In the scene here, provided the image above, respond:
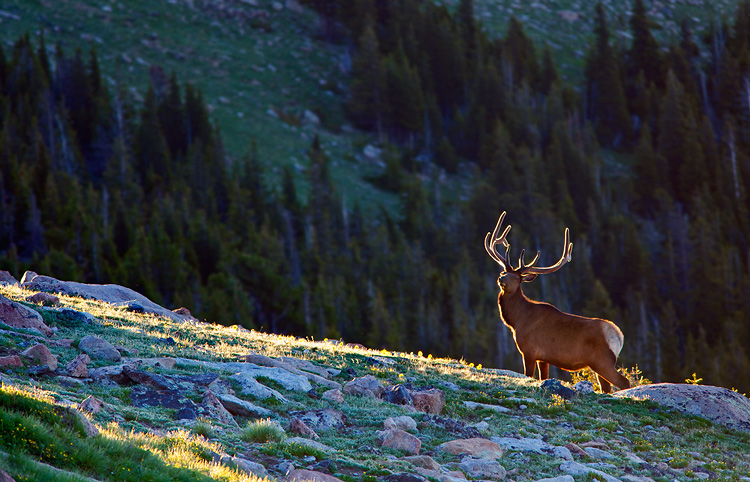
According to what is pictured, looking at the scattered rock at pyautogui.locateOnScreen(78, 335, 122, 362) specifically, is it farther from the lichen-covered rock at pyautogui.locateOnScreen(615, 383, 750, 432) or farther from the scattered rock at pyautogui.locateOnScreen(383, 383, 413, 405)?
the lichen-covered rock at pyautogui.locateOnScreen(615, 383, 750, 432)

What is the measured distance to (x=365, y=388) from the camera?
11898 mm

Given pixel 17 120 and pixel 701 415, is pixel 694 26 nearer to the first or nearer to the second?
pixel 17 120

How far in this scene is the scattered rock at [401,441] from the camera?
30.9 ft

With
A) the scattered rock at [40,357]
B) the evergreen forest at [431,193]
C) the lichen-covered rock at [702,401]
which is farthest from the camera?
the evergreen forest at [431,193]

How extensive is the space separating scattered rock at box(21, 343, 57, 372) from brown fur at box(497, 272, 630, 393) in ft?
26.6

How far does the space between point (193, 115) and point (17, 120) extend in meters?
17.6

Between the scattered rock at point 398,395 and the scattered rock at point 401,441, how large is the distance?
1911mm

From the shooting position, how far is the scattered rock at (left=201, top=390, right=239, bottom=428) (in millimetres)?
9633

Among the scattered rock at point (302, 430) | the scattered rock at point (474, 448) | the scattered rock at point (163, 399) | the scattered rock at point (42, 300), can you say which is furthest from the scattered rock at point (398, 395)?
the scattered rock at point (42, 300)

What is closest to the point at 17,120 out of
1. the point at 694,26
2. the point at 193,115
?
the point at 193,115

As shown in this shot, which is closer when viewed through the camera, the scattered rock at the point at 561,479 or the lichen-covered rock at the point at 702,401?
the scattered rock at the point at 561,479

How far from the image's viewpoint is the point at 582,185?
357 feet

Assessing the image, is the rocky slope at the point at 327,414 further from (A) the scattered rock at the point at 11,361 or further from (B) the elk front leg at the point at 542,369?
(B) the elk front leg at the point at 542,369

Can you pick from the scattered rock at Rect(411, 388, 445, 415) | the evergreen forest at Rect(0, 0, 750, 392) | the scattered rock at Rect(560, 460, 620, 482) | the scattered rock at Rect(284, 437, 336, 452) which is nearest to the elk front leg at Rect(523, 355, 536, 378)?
the scattered rock at Rect(411, 388, 445, 415)
